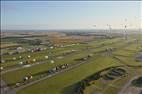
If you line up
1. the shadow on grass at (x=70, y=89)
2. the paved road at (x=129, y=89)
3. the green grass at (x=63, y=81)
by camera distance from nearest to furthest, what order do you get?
the paved road at (x=129, y=89)
the shadow on grass at (x=70, y=89)
the green grass at (x=63, y=81)

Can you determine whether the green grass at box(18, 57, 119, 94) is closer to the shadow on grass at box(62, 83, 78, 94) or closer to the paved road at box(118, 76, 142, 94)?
the shadow on grass at box(62, 83, 78, 94)

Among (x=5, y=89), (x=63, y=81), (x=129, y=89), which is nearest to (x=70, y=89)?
(x=63, y=81)

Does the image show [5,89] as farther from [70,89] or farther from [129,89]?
[129,89]

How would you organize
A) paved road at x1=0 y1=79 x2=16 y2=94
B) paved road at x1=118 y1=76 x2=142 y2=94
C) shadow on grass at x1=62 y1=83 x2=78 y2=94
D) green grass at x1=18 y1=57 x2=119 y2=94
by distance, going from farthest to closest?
green grass at x1=18 y1=57 x2=119 y2=94
paved road at x1=0 y1=79 x2=16 y2=94
shadow on grass at x1=62 y1=83 x2=78 y2=94
paved road at x1=118 y1=76 x2=142 y2=94

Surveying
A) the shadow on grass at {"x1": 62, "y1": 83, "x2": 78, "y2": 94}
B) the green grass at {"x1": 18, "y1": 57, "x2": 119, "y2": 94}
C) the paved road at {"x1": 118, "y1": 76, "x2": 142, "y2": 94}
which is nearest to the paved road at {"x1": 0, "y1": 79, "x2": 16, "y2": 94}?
the green grass at {"x1": 18, "y1": 57, "x2": 119, "y2": 94}

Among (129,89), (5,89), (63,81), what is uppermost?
(63,81)

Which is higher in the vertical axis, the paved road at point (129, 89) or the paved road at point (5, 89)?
the paved road at point (129, 89)

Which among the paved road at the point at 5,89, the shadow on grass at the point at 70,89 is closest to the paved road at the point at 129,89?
the shadow on grass at the point at 70,89

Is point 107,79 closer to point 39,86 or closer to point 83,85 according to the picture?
point 83,85

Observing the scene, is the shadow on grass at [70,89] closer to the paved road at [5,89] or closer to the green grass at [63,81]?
the green grass at [63,81]

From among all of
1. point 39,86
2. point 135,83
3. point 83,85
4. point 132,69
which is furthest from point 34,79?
point 132,69

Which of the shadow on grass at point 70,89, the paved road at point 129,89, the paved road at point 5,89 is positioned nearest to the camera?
the paved road at point 129,89
